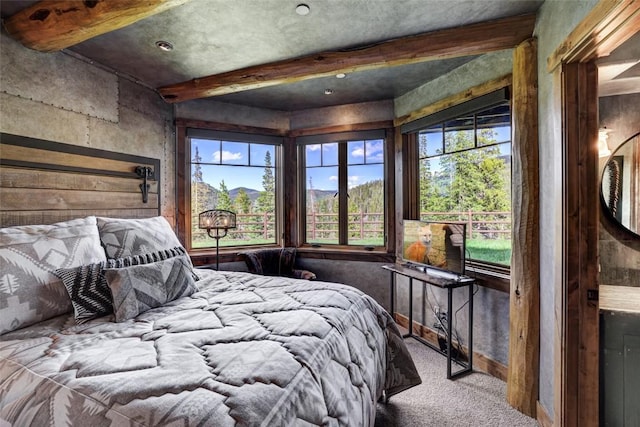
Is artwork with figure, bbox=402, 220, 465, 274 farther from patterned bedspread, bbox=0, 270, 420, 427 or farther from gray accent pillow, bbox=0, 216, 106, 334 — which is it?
gray accent pillow, bbox=0, 216, 106, 334

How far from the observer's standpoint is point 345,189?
374cm

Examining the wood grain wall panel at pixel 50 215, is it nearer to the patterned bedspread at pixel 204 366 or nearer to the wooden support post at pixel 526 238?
the patterned bedspread at pixel 204 366

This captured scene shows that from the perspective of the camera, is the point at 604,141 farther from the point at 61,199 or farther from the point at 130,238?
the point at 61,199

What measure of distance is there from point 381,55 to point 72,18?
198 centimetres

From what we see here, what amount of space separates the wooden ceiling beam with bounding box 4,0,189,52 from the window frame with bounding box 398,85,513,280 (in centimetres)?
223

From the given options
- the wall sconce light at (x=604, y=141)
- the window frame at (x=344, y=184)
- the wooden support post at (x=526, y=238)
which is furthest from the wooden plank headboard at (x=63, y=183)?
the wall sconce light at (x=604, y=141)

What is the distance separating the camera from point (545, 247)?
1.85 m

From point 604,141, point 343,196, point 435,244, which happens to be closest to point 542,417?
point 435,244

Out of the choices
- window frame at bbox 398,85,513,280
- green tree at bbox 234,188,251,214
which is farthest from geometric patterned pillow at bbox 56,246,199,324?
window frame at bbox 398,85,513,280

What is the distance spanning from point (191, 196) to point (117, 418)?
2.82 metres

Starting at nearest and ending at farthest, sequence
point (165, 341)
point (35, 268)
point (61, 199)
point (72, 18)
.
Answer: point (165, 341), point (35, 268), point (72, 18), point (61, 199)

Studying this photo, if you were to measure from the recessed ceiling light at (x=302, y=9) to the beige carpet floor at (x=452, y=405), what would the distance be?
258cm

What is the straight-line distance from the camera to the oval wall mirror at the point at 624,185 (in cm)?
211

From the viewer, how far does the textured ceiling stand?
189 cm
